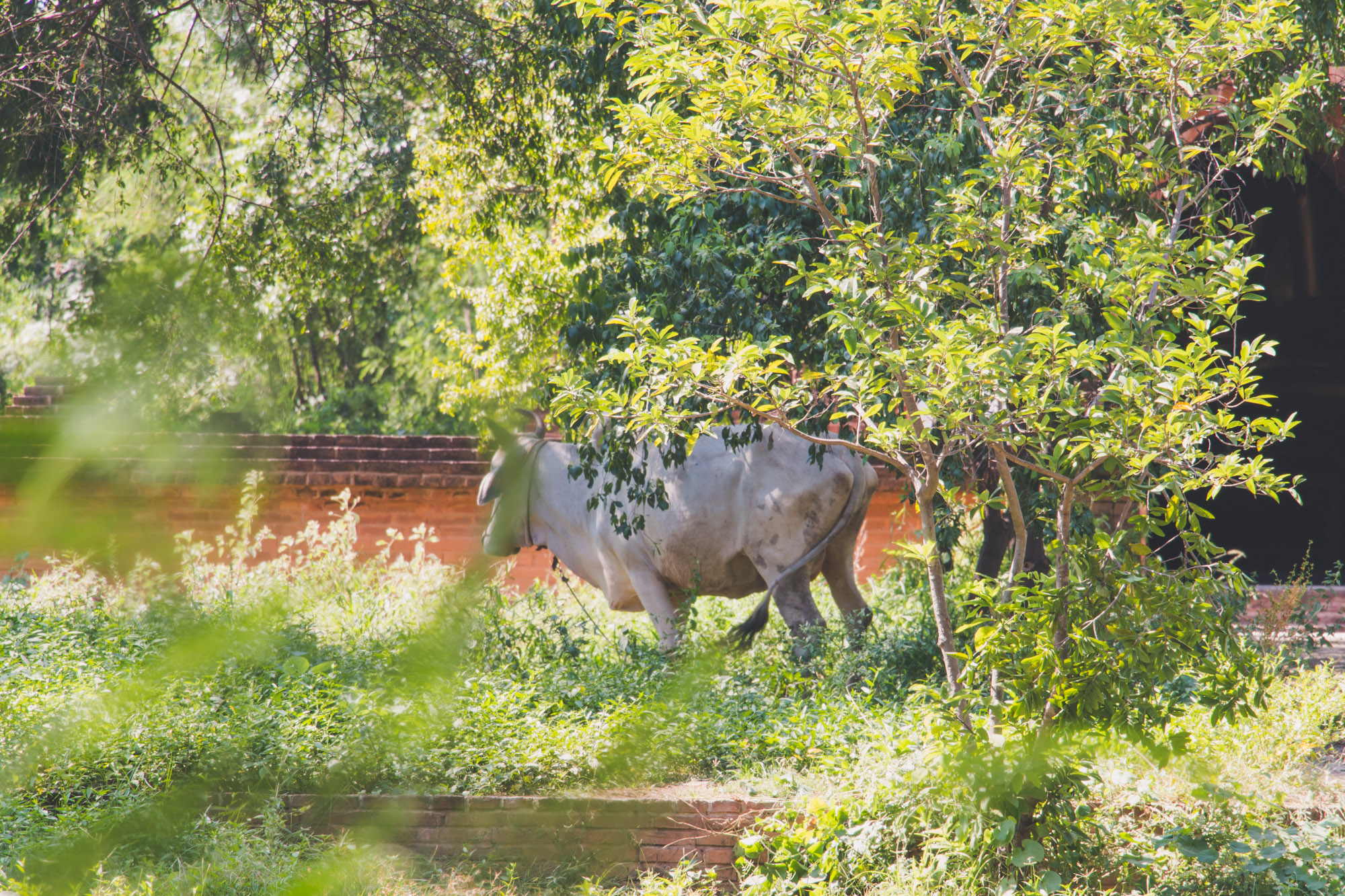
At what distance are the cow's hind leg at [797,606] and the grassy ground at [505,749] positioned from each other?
178 millimetres

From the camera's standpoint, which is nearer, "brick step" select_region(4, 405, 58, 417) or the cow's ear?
"brick step" select_region(4, 405, 58, 417)

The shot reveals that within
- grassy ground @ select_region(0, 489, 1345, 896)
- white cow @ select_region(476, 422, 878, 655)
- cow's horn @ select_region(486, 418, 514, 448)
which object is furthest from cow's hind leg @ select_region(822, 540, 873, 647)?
cow's horn @ select_region(486, 418, 514, 448)

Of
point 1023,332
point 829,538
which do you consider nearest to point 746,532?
point 829,538

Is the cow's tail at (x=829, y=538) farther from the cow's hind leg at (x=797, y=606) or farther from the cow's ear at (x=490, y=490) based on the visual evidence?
the cow's ear at (x=490, y=490)

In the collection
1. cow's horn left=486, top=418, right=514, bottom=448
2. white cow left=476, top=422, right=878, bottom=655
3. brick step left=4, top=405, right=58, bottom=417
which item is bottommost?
white cow left=476, top=422, right=878, bottom=655

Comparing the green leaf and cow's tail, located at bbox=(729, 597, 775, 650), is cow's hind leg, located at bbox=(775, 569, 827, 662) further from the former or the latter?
the green leaf

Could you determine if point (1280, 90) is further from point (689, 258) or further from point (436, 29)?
point (436, 29)

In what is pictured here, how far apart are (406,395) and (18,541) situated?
16.6 metres

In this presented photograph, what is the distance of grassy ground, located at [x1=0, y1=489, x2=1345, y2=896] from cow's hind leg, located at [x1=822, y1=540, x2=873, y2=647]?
17 cm

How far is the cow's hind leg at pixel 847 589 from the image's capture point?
6500 millimetres

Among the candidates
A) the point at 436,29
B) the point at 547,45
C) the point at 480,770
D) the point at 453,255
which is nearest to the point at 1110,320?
the point at 480,770

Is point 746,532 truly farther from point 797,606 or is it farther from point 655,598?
point 655,598

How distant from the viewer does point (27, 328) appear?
85 cm

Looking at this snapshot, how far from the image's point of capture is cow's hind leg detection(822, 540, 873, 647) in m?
6.50
